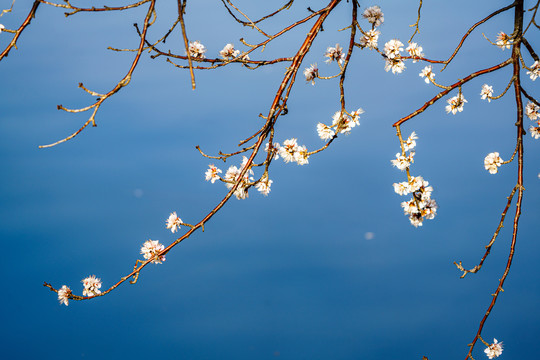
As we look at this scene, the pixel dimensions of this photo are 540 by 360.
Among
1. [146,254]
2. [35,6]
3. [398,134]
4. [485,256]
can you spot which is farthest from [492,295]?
[35,6]

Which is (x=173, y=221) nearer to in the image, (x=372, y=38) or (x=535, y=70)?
(x=372, y=38)

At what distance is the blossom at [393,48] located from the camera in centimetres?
354

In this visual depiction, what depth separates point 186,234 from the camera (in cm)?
251

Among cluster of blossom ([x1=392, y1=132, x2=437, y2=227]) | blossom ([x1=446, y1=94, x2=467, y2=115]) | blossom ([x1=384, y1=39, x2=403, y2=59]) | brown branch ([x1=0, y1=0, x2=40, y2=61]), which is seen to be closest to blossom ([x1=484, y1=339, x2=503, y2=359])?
cluster of blossom ([x1=392, y1=132, x2=437, y2=227])

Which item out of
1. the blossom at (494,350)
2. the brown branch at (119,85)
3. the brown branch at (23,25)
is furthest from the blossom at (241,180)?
the blossom at (494,350)

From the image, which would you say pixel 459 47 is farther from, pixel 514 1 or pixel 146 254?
pixel 146 254

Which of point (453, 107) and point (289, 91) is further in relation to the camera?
point (453, 107)

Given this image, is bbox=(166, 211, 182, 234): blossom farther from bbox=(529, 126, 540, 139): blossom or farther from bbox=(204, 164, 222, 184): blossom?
bbox=(529, 126, 540, 139): blossom

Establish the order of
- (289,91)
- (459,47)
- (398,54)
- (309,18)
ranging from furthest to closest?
(398,54) → (459,47) → (309,18) → (289,91)

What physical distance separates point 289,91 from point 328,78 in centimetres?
40

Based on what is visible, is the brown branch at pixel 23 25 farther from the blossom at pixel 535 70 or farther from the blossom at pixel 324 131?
the blossom at pixel 535 70

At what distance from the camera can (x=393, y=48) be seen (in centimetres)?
356

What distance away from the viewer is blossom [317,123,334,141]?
309 cm

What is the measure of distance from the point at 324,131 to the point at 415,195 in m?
0.65
